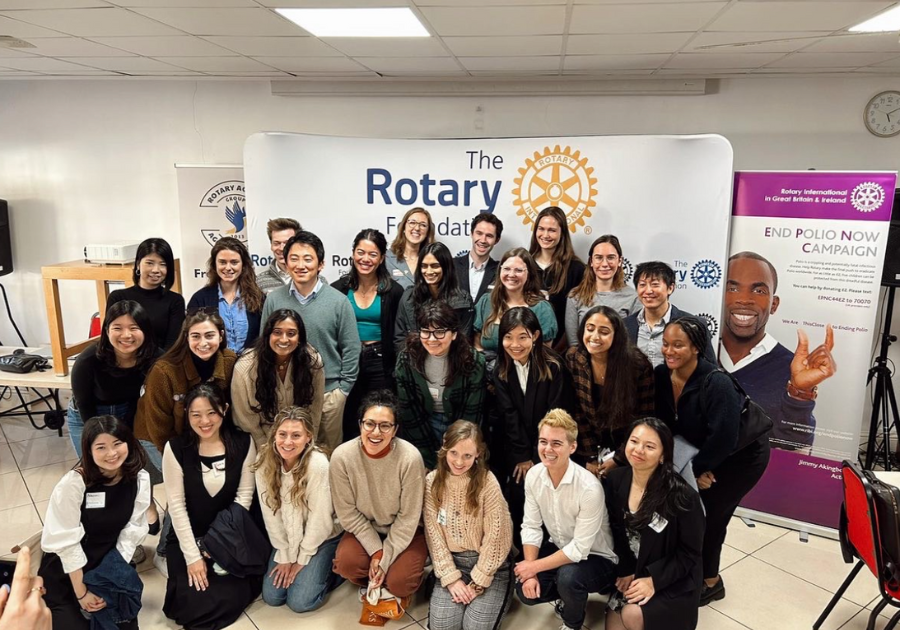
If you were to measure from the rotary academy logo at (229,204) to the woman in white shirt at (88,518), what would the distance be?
2515 millimetres

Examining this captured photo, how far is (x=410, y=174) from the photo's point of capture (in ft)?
13.5

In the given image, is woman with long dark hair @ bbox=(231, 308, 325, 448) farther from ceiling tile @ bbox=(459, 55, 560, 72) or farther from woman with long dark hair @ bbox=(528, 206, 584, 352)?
ceiling tile @ bbox=(459, 55, 560, 72)

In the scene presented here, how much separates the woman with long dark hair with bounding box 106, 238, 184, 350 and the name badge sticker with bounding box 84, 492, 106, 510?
0.98m

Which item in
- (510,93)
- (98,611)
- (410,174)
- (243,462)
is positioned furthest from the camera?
(510,93)

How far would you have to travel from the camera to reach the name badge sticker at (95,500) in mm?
2572

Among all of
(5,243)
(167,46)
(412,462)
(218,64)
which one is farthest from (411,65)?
(5,243)

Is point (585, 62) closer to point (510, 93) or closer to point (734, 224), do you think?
point (510, 93)

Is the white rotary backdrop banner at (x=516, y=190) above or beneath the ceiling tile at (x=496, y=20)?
beneath

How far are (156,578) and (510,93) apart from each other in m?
3.83

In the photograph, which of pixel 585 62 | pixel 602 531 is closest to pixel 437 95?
pixel 585 62

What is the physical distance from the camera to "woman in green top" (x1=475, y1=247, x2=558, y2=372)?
3.21 metres

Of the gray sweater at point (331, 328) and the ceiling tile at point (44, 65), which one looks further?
the ceiling tile at point (44, 65)

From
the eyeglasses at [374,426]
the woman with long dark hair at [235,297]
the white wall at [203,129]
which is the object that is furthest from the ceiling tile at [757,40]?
the woman with long dark hair at [235,297]

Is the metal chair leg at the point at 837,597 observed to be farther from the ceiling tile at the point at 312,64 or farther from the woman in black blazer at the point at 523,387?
the ceiling tile at the point at 312,64
